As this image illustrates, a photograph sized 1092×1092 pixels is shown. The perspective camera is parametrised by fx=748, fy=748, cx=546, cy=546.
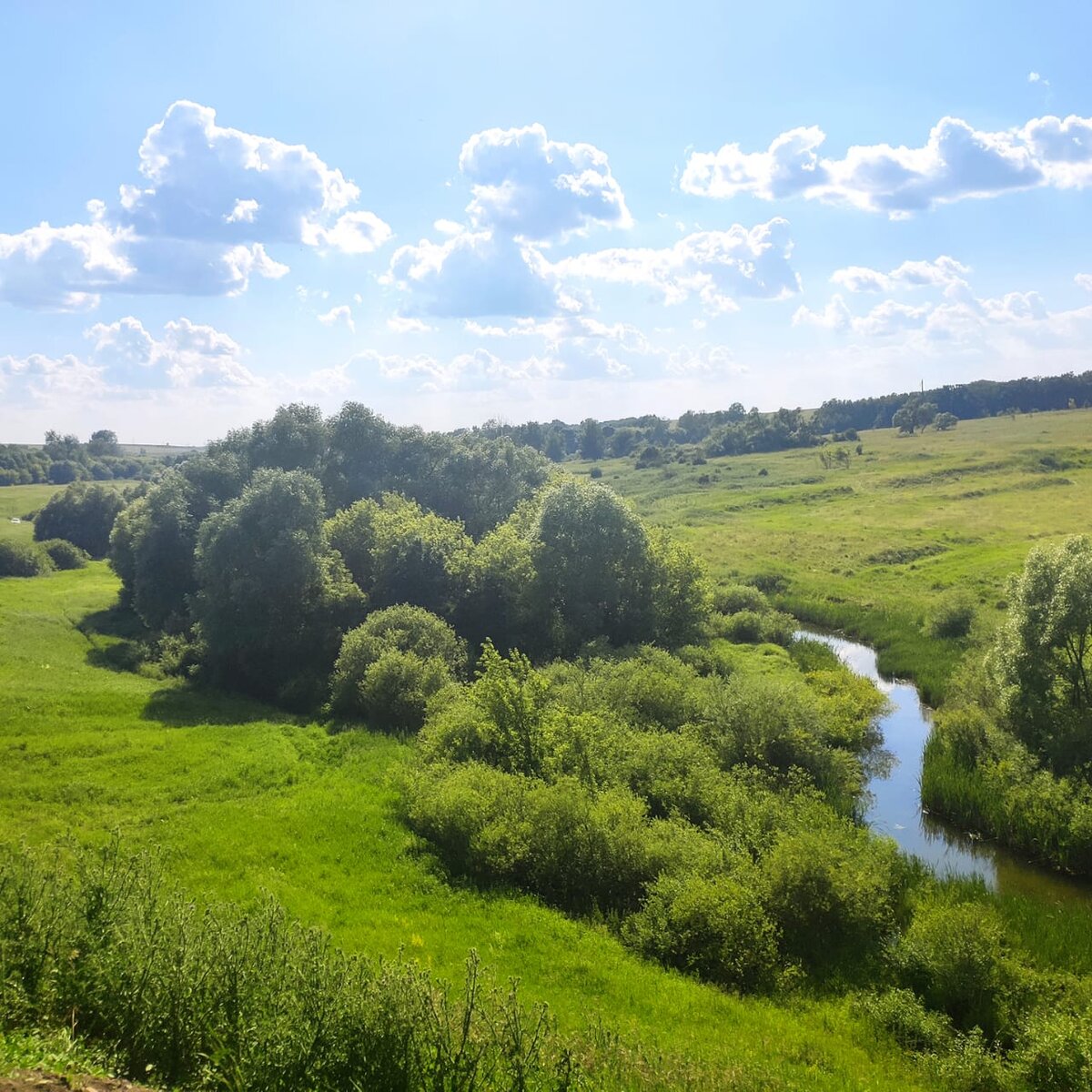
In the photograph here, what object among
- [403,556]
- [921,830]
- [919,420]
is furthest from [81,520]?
[919,420]

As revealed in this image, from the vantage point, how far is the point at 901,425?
183 meters

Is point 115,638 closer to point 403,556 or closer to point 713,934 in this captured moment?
point 403,556

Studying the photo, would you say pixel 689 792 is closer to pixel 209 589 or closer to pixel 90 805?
pixel 90 805

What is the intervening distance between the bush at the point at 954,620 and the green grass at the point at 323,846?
3831 cm

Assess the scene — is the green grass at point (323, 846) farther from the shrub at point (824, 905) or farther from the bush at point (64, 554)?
the bush at point (64, 554)

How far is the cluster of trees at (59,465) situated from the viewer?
164500 millimetres

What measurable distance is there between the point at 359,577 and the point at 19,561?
47.4 m

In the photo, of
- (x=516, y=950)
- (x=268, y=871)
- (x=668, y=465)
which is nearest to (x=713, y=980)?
(x=516, y=950)

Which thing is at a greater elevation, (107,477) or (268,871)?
(107,477)

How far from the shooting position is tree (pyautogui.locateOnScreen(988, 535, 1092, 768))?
2914cm

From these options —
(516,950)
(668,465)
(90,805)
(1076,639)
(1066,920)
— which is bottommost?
(1066,920)

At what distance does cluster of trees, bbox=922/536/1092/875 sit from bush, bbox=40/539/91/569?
298ft

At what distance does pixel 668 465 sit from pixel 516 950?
152 meters

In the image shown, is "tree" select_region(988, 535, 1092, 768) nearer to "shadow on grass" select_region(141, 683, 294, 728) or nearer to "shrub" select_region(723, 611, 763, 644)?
"shrub" select_region(723, 611, 763, 644)
